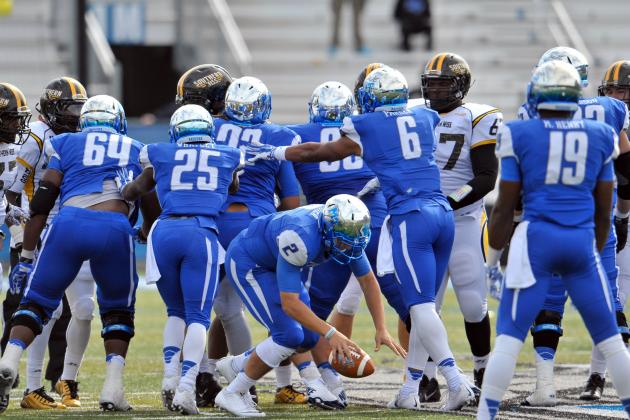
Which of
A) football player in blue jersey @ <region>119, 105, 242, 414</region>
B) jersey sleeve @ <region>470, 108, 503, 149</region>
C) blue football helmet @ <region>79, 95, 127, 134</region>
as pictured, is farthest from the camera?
jersey sleeve @ <region>470, 108, 503, 149</region>

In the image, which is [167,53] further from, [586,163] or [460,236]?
[586,163]

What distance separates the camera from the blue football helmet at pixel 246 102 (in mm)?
7395

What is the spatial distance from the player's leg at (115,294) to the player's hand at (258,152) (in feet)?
2.70

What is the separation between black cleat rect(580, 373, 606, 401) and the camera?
742cm

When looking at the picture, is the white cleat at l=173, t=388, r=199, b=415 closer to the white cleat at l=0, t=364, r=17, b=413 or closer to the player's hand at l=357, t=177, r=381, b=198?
the white cleat at l=0, t=364, r=17, b=413

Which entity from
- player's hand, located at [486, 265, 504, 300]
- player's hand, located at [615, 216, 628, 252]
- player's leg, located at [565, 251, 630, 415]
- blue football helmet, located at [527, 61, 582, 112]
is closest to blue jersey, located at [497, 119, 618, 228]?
blue football helmet, located at [527, 61, 582, 112]

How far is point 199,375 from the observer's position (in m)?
7.47

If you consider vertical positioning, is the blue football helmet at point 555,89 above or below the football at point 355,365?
above

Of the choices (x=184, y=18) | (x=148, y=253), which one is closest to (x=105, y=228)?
(x=148, y=253)

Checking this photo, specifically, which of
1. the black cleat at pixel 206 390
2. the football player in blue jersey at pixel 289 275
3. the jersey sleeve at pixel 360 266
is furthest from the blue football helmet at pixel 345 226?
the black cleat at pixel 206 390

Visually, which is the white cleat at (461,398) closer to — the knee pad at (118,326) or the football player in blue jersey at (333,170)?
the football player in blue jersey at (333,170)

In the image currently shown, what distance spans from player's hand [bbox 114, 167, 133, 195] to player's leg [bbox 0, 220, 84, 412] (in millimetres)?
351

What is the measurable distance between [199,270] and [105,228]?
2.00 ft

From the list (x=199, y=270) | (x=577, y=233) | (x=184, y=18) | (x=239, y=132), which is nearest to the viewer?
(x=577, y=233)
